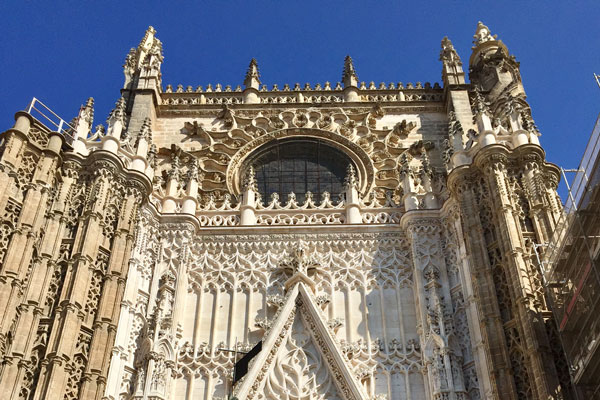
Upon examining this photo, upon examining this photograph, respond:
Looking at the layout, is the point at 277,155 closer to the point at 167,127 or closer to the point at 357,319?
the point at 167,127

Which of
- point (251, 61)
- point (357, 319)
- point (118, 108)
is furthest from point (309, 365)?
point (251, 61)

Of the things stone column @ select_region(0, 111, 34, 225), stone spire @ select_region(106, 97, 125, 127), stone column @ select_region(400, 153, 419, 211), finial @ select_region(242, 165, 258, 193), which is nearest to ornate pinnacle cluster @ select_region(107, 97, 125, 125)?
stone spire @ select_region(106, 97, 125, 127)

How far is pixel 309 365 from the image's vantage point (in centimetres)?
1588

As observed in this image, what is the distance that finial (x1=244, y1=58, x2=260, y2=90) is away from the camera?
954 inches

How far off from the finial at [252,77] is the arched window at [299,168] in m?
3.00

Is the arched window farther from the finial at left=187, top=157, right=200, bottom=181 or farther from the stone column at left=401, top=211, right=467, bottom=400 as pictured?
the stone column at left=401, top=211, right=467, bottom=400

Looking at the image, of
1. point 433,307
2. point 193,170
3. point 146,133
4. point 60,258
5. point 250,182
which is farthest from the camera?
point 193,170

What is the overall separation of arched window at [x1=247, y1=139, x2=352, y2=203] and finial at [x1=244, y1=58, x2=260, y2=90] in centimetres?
300

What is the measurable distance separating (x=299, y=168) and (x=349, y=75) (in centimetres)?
416

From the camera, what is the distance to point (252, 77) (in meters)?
24.5

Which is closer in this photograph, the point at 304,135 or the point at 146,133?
the point at 146,133

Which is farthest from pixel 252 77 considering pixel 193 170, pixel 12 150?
pixel 12 150

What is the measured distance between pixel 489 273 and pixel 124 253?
24.6 feet

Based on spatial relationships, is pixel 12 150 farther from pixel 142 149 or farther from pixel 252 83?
pixel 252 83
